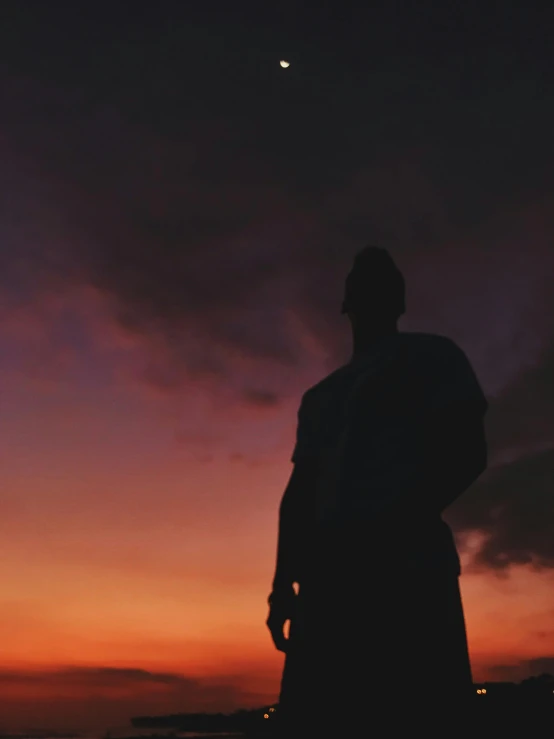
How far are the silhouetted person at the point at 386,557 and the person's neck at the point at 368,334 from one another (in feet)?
0.50

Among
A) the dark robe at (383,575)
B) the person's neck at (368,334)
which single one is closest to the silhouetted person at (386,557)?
the dark robe at (383,575)

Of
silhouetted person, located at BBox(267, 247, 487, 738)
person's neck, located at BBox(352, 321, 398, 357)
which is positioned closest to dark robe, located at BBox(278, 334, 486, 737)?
silhouetted person, located at BBox(267, 247, 487, 738)

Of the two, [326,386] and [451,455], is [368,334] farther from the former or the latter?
[451,455]

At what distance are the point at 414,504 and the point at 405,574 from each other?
0.29 meters

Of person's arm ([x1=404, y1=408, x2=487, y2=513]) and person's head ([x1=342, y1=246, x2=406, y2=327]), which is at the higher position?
person's head ([x1=342, y1=246, x2=406, y2=327])

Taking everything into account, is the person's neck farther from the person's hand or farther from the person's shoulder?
the person's hand

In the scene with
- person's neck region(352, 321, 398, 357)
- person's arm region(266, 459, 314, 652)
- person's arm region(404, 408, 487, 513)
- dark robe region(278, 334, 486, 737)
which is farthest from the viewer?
person's neck region(352, 321, 398, 357)

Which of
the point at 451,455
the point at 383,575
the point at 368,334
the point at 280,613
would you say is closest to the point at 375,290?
the point at 368,334

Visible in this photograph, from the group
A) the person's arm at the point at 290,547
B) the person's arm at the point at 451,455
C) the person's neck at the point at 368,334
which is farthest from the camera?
the person's neck at the point at 368,334

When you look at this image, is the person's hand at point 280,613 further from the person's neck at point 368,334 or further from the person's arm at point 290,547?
the person's neck at point 368,334

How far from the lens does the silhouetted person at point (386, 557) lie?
3.04m

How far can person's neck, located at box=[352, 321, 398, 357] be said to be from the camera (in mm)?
3713

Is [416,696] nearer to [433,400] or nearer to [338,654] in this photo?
[338,654]

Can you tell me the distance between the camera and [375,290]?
→ 147 inches
